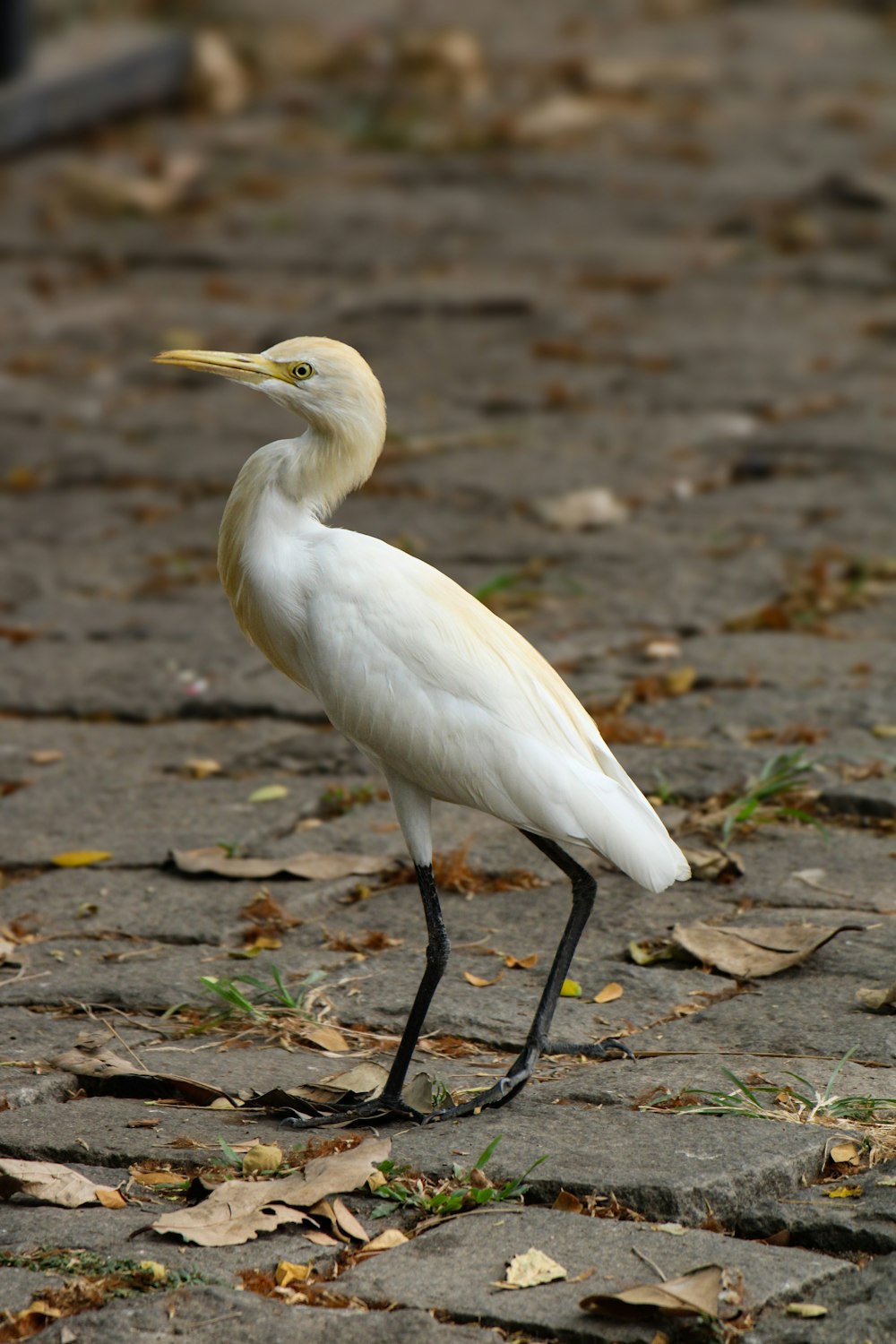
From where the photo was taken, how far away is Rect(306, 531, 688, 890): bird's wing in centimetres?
290

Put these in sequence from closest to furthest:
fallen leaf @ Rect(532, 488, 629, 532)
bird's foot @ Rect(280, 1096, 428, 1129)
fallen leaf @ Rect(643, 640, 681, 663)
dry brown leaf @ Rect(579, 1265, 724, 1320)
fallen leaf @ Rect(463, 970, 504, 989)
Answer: dry brown leaf @ Rect(579, 1265, 724, 1320) < bird's foot @ Rect(280, 1096, 428, 1129) < fallen leaf @ Rect(463, 970, 504, 989) < fallen leaf @ Rect(643, 640, 681, 663) < fallen leaf @ Rect(532, 488, 629, 532)

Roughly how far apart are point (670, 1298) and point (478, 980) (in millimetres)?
1268

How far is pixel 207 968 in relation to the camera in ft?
11.0

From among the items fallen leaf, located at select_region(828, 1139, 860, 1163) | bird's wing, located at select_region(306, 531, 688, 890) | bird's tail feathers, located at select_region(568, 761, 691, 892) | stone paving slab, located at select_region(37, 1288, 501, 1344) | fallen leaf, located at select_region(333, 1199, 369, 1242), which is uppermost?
bird's wing, located at select_region(306, 531, 688, 890)

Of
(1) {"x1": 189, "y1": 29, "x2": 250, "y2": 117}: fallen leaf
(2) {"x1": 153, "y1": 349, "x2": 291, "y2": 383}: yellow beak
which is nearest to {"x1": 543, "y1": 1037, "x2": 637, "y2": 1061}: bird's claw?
(2) {"x1": 153, "y1": 349, "x2": 291, "y2": 383}: yellow beak

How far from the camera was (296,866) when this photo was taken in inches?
149

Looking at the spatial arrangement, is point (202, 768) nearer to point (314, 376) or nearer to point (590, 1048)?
point (314, 376)

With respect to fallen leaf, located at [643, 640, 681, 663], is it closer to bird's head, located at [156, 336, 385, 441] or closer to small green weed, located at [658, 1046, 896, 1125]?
bird's head, located at [156, 336, 385, 441]

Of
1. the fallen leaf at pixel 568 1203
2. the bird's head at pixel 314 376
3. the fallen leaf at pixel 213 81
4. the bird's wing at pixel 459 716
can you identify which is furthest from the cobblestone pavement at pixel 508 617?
the bird's head at pixel 314 376

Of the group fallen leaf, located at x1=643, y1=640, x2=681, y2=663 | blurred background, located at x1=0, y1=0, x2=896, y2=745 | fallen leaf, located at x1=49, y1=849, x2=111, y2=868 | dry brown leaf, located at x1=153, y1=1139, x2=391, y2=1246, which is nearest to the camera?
dry brown leaf, located at x1=153, y1=1139, x2=391, y2=1246

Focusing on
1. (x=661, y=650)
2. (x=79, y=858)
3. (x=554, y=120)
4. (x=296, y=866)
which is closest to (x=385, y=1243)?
(x=296, y=866)

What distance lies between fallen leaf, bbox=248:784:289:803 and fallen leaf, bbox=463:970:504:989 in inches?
42.0

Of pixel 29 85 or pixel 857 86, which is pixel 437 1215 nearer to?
pixel 29 85

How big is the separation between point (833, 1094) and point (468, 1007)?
783 mm
